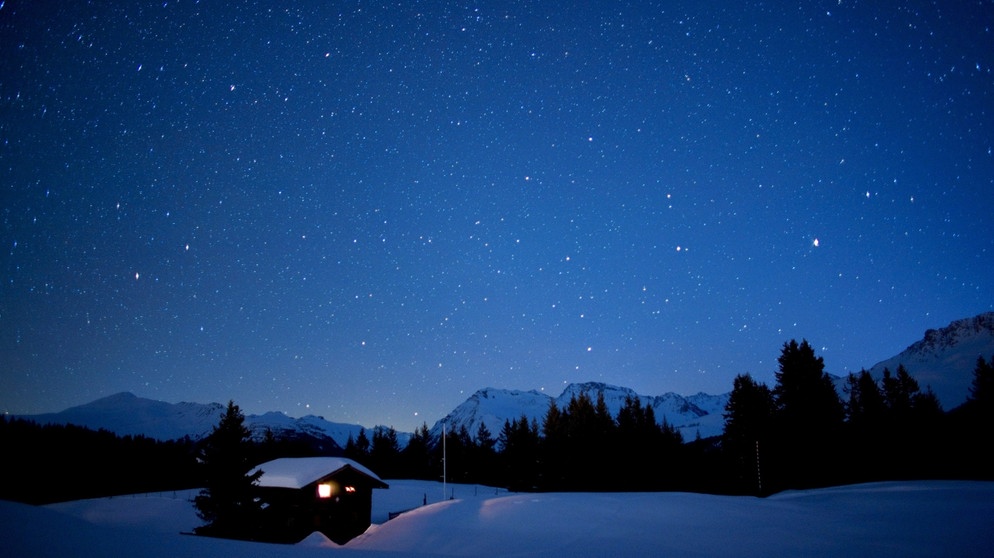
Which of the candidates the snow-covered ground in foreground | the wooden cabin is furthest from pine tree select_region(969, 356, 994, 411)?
the wooden cabin

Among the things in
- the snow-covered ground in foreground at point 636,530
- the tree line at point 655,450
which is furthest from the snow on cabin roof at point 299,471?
the snow-covered ground in foreground at point 636,530

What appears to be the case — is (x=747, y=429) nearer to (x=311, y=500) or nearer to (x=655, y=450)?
(x=655, y=450)

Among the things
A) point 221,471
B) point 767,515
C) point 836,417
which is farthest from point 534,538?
point 836,417

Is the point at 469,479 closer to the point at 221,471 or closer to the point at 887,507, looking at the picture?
the point at 221,471

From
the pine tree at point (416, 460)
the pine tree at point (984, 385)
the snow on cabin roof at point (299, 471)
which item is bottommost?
the pine tree at point (416, 460)

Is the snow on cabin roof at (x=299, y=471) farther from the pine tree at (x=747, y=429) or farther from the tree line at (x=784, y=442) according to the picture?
the pine tree at (x=747, y=429)

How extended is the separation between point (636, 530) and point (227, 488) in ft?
68.9

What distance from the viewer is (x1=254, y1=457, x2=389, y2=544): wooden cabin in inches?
1053

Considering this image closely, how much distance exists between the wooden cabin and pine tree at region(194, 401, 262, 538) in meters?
1.31

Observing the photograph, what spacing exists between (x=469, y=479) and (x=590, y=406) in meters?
28.4

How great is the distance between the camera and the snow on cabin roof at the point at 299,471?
27016 millimetres

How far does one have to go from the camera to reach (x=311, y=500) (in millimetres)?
27578

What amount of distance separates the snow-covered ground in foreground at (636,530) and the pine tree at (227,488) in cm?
826

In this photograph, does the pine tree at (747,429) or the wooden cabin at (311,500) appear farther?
the pine tree at (747,429)
